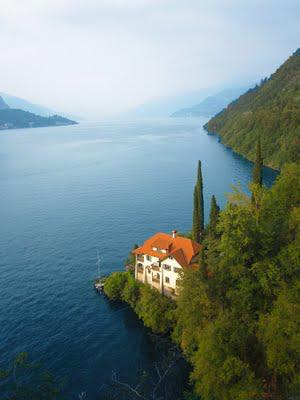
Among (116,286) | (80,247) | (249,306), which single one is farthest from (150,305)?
(80,247)

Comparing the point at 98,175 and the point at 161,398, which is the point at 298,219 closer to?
the point at 161,398

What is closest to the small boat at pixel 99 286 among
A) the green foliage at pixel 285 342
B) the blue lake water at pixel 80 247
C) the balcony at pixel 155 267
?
the blue lake water at pixel 80 247

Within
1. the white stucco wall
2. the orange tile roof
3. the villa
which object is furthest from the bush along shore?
the orange tile roof

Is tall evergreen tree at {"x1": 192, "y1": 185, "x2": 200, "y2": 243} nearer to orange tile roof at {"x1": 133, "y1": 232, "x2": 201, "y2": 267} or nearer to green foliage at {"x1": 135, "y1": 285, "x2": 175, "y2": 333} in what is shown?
orange tile roof at {"x1": 133, "y1": 232, "x2": 201, "y2": 267}

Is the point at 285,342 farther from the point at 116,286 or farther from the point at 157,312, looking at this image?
the point at 116,286

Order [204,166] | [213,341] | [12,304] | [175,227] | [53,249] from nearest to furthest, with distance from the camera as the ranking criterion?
[213,341], [12,304], [53,249], [175,227], [204,166]

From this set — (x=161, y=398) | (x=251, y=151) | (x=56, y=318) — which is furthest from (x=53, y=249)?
(x=251, y=151)
